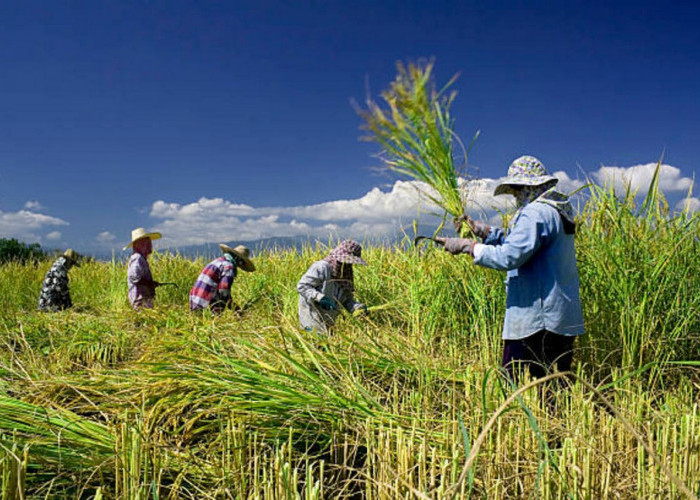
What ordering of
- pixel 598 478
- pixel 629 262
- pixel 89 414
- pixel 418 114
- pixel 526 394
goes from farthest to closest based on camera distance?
1. pixel 629 262
2. pixel 418 114
3. pixel 89 414
4. pixel 526 394
5. pixel 598 478

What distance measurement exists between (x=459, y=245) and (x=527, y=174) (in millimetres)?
567

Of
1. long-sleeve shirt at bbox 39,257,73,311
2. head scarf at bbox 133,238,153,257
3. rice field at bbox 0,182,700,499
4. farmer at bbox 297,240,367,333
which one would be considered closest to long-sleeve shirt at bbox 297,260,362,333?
farmer at bbox 297,240,367,333

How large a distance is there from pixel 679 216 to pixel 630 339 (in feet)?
3.33

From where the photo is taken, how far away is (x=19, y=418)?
1970mm

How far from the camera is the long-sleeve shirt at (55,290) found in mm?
7141

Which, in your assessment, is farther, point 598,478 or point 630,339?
point 630,339

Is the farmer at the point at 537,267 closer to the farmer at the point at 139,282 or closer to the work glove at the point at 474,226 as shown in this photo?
the work glove at the point at 474,226

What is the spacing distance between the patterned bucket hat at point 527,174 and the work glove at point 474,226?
0.89 ft

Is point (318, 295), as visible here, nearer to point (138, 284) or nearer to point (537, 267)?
point (537, 267)

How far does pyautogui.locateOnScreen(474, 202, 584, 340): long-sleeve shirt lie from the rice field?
283 millimetres

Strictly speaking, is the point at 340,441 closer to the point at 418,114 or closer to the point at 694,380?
the point at 418,114

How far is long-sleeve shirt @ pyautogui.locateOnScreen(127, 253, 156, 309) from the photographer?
6.06 meters

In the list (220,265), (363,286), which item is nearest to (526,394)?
(363,286)

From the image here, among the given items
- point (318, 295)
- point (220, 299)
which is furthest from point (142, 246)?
point (318, 295)
